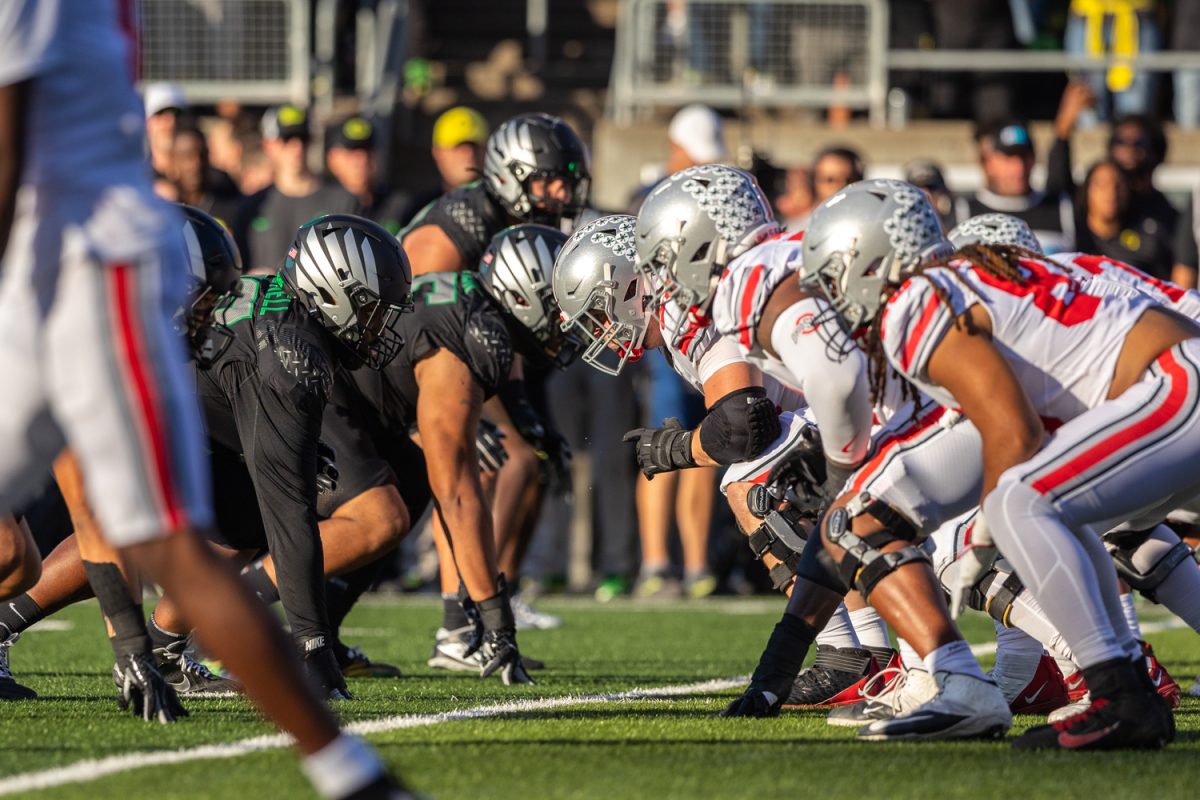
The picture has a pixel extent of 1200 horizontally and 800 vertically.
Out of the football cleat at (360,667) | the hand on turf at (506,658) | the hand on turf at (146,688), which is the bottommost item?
the football cleat at (360,667)

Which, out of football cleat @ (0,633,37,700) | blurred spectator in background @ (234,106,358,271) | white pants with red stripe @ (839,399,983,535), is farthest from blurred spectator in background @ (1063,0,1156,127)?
football cleat @ (0,633,37,700)

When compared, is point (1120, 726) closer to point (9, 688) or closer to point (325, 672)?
point (325, 672)

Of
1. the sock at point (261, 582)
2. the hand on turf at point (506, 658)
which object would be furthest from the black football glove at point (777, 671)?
the sock at point (261, 582)

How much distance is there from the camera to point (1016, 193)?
32.1 feet

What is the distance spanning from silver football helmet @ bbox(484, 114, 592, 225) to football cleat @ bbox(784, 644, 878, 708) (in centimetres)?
248

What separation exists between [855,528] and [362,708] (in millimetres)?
1551

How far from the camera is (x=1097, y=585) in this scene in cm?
448

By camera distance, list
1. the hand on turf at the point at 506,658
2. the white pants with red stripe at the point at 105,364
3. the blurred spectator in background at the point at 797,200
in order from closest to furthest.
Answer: the white pants with red stripe at the point at 105,364
the hand on turf at the point at 506,658
the blurred spectator in background at the point at 797,200

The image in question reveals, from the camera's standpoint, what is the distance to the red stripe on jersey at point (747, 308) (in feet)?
16.1

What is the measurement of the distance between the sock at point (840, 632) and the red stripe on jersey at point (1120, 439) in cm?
142

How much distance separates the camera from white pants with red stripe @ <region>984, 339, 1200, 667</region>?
442 cm

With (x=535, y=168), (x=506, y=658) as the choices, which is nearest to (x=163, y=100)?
(x=535, y=168)

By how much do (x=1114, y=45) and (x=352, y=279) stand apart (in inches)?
345

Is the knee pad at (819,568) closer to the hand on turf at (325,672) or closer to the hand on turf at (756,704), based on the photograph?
the hand on turf at (756,704)
